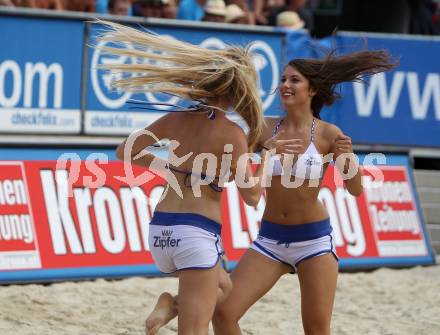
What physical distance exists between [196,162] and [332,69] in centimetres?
137

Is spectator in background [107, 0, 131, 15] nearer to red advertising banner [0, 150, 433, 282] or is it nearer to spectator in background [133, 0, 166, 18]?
spectator in background [133, 0, 166, 18]

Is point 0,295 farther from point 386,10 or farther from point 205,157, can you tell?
point 386,10

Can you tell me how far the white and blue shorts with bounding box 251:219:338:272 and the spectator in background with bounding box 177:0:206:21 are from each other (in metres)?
5.30

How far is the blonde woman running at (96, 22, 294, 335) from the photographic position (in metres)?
4.81

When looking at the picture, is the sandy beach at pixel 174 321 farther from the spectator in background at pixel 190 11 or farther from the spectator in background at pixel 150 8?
the spectator in background at pixel 190 11

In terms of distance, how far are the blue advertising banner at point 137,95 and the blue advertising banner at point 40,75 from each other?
13cm

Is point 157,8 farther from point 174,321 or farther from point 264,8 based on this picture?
point 174,321

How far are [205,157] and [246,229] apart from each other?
13.4 ft

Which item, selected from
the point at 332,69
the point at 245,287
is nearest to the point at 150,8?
the point at 332,69

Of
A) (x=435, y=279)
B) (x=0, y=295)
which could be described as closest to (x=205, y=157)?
(x=0, y=295)

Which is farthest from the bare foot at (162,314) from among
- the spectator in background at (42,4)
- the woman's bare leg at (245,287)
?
the spectator in background at (42,4)

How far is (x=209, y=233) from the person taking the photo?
4.87 m

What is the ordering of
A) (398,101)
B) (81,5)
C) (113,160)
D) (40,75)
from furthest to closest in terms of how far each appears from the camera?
1. (398,101)
2. (81,5)
3. (40,75)
4. (113,160)

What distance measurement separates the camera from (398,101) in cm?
1048
